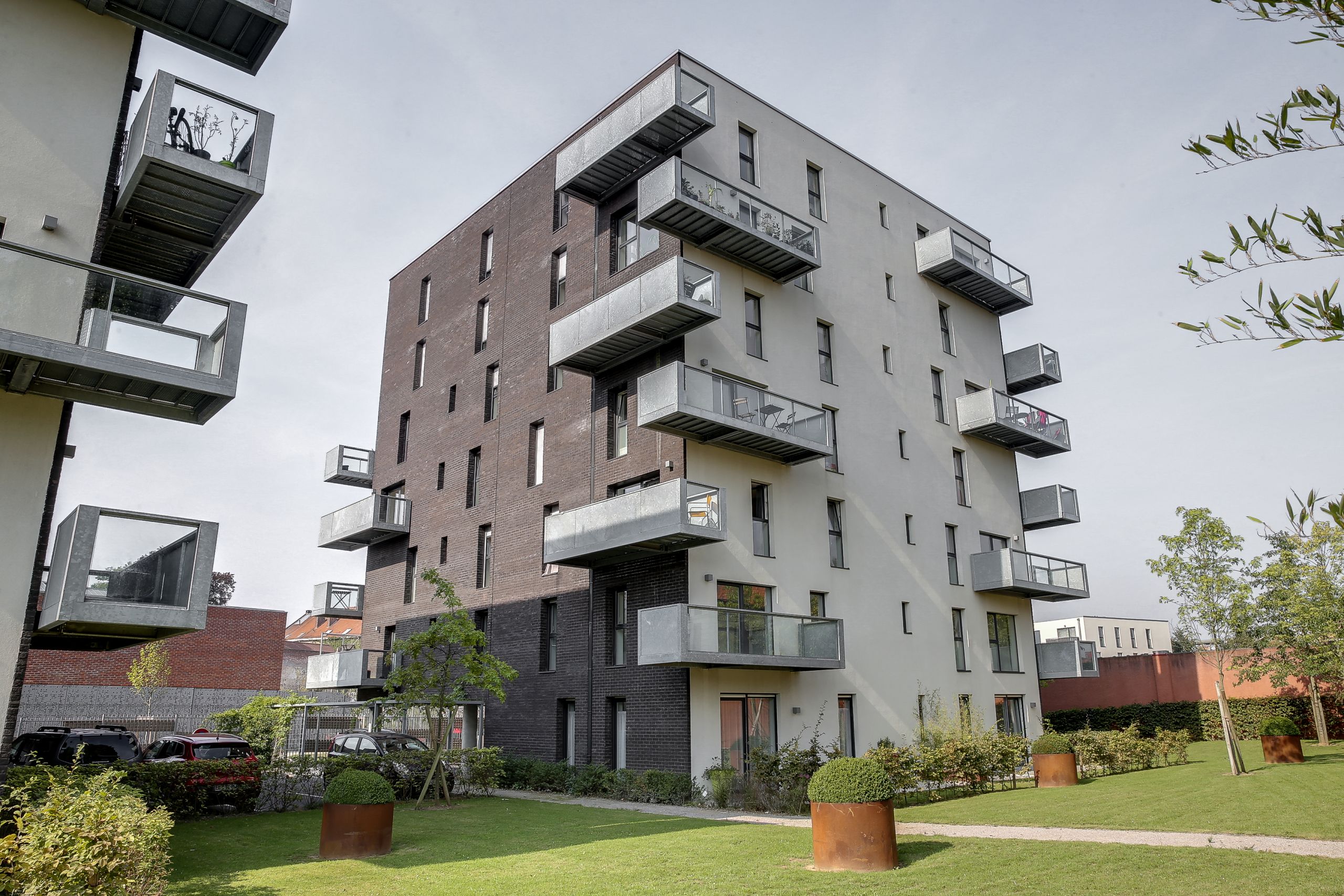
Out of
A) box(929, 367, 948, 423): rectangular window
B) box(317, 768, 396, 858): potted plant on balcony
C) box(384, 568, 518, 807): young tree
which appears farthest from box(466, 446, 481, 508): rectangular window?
box(317, 768, 396, 858): potted plant on balcony

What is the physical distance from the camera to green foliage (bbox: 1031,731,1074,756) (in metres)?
20.0

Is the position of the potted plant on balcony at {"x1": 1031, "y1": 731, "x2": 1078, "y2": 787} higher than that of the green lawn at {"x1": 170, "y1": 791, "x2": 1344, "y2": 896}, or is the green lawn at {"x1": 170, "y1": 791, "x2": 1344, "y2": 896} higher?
the potted plant on balcony at {"x1": 1031, "y1": 731, "x2": 1078, "y2": 787}

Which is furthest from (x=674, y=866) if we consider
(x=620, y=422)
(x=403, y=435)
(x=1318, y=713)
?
(x=1318, y=713)

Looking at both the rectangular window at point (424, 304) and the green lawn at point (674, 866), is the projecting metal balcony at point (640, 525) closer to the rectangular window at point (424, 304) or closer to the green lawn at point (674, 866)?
the green lawn at point (674, 866)

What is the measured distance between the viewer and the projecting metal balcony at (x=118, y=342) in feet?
31.7

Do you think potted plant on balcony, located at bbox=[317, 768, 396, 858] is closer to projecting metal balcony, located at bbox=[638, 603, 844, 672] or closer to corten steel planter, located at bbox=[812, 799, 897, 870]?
corten steel planter, located at bbox=[812, 799, 897, 870]

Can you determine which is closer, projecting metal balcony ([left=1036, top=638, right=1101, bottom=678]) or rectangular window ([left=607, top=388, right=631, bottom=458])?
rectangular window ([left=607, top=388, right=631, bottom=458])

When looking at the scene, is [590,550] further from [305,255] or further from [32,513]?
[32,513]

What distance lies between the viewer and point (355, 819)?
1212 centimetres

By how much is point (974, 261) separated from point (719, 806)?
19.5 m

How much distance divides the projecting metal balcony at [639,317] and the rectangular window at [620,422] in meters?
0.90

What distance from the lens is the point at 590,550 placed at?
65.7 feet

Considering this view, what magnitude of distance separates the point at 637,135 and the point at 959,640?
55.0 ft

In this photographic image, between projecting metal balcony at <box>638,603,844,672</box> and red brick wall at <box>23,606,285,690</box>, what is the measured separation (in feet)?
90.0
